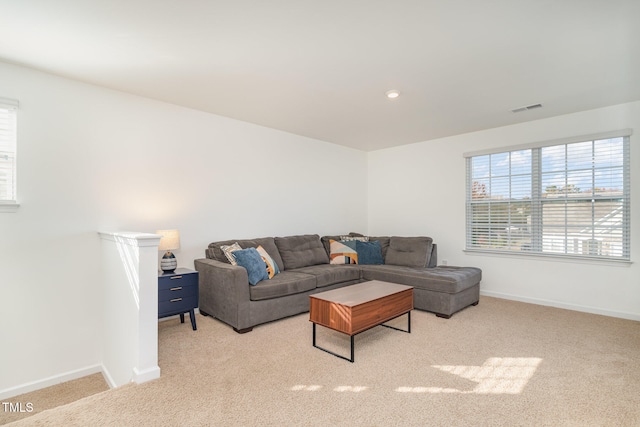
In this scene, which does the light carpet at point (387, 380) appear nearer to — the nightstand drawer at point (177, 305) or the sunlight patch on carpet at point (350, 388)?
the sunlight patch on carpet at point (350, 388)

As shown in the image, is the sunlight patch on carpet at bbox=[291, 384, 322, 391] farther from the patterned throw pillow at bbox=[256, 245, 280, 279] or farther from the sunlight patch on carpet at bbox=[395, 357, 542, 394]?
the patterned throw pillow at bbox=[256, 245, 280, 279]

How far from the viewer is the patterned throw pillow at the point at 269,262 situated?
12.7 feet

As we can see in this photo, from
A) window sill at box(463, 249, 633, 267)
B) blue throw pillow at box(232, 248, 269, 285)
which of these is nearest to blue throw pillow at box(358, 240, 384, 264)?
window sill at box(463, 249, 633, 267)

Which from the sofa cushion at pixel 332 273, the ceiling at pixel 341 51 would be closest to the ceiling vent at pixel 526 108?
the ceiling at pixel 341 51

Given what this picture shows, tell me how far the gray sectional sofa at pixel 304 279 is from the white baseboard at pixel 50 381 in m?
1.16

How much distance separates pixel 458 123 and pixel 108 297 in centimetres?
470

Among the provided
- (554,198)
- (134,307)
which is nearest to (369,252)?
(554,198)

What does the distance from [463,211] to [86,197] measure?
16.3 ft

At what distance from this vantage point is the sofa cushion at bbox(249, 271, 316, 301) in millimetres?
3361

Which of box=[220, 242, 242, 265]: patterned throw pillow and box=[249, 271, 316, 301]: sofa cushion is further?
box=[220, 242, 242, 265]: patterned throw pillow

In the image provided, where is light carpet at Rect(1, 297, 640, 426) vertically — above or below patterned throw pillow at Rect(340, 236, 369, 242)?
below

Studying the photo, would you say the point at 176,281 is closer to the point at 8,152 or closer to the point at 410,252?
the point at 8,152

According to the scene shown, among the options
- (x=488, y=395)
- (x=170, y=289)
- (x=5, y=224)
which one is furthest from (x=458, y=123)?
(x=5, y=224)

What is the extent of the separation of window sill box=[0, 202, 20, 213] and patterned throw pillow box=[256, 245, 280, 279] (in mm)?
2279
